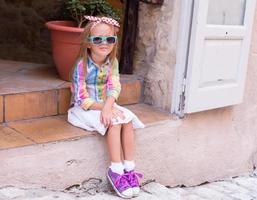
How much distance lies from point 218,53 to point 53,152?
1.32 meters

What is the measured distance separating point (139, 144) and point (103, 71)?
0.49 metres

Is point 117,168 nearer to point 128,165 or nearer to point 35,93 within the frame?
point 128,165

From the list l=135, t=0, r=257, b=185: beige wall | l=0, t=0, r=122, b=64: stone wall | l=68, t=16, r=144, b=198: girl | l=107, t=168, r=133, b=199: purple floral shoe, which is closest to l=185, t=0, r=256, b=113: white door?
l=135, t=0, r=257, b=185: beige wall

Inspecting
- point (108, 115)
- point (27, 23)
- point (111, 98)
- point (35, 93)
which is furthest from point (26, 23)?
point (108, 115)

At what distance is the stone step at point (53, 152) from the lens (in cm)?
230

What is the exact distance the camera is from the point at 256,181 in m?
3.67

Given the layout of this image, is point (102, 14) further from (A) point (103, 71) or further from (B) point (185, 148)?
(B) point (185, 148)

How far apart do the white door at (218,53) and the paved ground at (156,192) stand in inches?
22.3

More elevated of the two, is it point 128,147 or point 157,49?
point 157,49

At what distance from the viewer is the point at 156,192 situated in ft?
8.95

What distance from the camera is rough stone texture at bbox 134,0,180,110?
3.06 m

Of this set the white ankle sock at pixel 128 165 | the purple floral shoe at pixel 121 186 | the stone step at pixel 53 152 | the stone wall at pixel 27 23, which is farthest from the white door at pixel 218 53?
the stone wall at pixel 27 23

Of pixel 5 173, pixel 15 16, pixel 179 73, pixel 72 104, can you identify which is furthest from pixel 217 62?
pixel 15 16

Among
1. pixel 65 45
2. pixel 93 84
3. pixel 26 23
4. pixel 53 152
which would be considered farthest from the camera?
pixel 26 23
